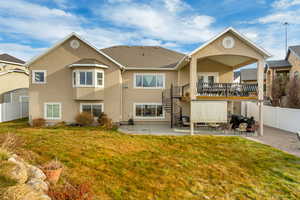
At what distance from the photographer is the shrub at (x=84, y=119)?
1338 cm

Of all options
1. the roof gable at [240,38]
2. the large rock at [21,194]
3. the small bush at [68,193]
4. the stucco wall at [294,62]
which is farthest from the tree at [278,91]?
the large rock at [21,194]

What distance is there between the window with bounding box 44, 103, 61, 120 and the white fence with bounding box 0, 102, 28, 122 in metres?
5.20

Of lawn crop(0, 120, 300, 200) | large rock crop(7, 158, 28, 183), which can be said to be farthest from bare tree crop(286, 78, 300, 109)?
large rock crop(7, 158, 28, 183)

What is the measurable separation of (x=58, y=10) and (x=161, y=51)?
10.5 metres

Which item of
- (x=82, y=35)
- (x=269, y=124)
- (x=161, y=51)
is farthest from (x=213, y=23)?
(x=82, y=35)

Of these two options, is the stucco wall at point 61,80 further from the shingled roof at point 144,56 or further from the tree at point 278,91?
the tree at point 278,91

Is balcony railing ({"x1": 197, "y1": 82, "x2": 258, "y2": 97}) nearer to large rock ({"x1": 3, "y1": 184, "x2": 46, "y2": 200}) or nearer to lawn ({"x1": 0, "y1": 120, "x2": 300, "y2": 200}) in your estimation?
lawn ({"x1": 0, "y1": 120, "x2": 300, "y2": 200})

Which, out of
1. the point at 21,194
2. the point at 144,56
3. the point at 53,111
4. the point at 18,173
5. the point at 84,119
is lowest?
the point at 21,194

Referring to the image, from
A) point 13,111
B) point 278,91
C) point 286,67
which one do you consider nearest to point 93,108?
point 13,111

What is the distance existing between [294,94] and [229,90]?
12081 mm

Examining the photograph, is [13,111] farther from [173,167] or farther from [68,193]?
[173,167]

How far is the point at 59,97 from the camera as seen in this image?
46.4 feet

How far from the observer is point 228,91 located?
466 inches

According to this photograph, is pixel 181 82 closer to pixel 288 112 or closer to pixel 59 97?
pixel 288 112
